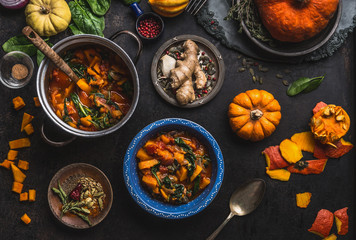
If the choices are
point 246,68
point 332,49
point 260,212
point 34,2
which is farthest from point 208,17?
point 260,212

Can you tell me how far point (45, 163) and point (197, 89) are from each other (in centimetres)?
145

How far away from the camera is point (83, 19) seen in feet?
10.0

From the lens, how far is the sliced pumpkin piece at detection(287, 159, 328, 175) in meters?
3.15

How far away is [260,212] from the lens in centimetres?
314

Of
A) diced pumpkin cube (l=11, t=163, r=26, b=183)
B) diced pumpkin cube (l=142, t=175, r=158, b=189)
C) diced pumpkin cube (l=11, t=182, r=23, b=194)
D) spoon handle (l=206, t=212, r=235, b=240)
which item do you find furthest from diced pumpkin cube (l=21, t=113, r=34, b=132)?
spoon handle (l=206, t=212, r=235, b=240)

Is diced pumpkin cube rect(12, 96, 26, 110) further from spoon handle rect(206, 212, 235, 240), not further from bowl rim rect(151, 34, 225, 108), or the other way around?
spoon handle rect(206, 212, 235, 240)

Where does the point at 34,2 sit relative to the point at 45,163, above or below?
above

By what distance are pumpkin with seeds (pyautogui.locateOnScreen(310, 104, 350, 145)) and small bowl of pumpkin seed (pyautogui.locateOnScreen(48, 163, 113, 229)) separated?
1807 millimetres

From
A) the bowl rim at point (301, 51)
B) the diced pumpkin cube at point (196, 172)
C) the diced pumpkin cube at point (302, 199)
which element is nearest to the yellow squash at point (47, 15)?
the bowl rim at point (301, 51)

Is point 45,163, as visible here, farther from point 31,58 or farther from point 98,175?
point 31,58

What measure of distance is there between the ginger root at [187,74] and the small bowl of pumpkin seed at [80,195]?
948mm

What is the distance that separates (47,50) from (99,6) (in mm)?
959

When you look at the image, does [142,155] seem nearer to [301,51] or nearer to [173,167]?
[173,167]

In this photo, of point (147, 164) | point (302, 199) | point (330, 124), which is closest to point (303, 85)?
point (330, 124)
